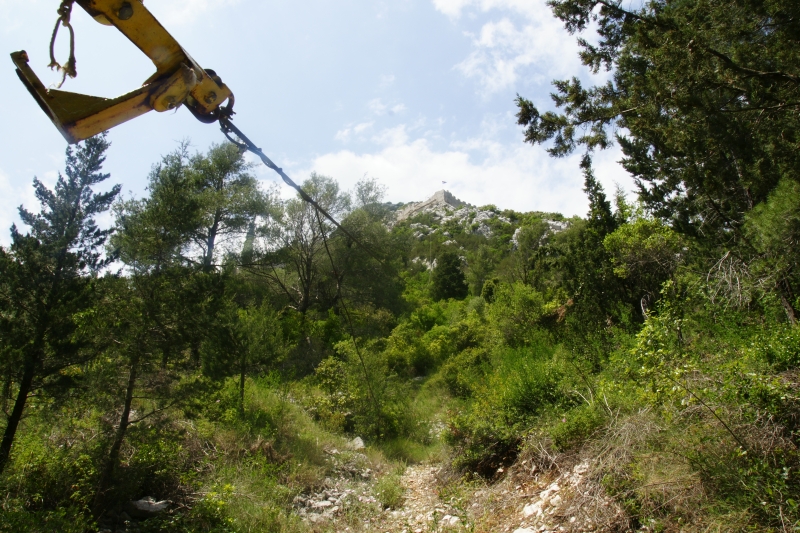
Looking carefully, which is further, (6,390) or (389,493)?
(389,493)

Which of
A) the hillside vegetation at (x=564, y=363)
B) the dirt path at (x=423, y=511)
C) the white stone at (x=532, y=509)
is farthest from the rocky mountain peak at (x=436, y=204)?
the white stone at (x=532, y=509)

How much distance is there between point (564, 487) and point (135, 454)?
7.67 metres

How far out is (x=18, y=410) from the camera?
7242 mm

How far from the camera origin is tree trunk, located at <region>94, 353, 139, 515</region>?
722cm

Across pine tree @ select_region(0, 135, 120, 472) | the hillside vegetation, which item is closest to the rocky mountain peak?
the hillside vegetation

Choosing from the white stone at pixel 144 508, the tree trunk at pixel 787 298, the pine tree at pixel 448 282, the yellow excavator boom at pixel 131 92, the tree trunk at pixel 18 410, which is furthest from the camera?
the pine tree at pixel 448 282

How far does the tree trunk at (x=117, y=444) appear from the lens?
23.7ft

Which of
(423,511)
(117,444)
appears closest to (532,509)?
(423,511)

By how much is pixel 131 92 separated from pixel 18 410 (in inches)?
285

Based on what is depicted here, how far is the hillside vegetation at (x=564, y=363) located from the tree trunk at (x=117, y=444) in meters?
0.04

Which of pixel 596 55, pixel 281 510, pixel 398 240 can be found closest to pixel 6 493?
pixel 281 510

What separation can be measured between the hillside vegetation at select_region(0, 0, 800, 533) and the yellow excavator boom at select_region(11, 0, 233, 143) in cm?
175

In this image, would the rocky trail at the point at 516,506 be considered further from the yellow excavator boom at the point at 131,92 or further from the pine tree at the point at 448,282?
the pine tree at the point at 448,282

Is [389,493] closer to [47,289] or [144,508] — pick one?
[144,508]
